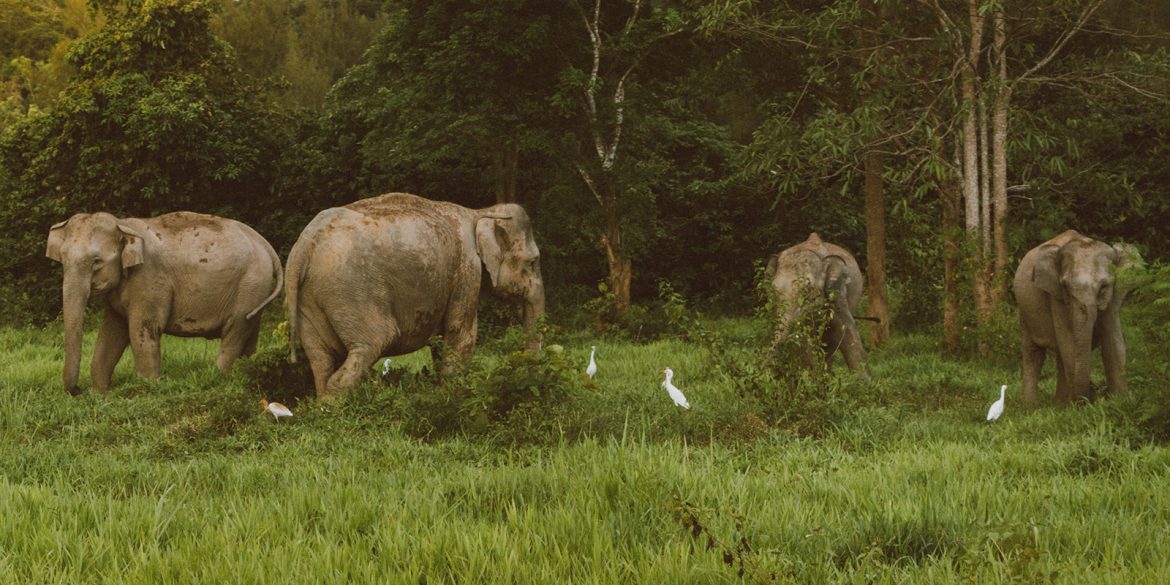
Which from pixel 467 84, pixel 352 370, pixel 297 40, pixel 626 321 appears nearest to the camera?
pixel 352 370

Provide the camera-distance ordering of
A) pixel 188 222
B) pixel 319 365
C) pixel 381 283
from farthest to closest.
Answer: pixel 188 222
pixel 319 365
pixel 381 283

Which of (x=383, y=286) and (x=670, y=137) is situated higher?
(x=670, y=137)

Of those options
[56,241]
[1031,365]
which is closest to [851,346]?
[1031,365]

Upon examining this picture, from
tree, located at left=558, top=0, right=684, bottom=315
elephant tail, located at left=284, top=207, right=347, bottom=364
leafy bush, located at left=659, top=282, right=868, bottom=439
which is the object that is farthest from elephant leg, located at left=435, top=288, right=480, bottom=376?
tree, located at left=558, top=0, right=684, bottom=315

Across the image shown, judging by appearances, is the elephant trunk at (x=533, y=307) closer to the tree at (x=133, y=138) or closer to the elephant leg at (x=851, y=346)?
the elephant leg at (x=851, y=346)

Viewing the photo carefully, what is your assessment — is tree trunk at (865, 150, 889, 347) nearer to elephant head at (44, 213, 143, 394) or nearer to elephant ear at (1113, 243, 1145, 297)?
elephant ear at (1113, 243, 1145, 297)

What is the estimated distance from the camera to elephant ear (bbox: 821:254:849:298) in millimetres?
9250

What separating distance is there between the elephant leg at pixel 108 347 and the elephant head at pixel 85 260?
1.36 ft

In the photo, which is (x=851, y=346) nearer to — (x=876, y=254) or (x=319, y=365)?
(x=876, y=254)

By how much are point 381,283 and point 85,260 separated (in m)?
3.09

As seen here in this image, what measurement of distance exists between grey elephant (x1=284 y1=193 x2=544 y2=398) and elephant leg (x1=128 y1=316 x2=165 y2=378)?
2273 mm

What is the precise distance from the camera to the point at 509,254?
8.23 m

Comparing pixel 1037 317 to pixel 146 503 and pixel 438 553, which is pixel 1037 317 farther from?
pixel 146 503

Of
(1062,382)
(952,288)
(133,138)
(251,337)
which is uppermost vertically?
(133,138)
